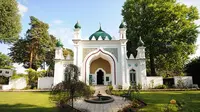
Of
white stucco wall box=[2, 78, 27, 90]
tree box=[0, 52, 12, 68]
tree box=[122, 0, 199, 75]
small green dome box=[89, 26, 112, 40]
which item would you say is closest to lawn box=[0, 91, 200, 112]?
white stucco wall box=[2, 78, 27, 90]

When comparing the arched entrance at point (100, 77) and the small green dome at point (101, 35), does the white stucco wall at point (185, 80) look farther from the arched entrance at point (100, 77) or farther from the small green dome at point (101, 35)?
the small green dome at point (101, 35)

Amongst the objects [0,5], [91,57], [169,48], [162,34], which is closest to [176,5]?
[162,34]

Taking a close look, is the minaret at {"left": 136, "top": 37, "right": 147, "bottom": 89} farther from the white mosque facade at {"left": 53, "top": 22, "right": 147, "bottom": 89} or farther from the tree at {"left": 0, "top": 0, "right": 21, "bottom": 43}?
the tree at {"left": 0, "top": 0, "right": 21, "bottom": 43}

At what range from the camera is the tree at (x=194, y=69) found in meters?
19.2

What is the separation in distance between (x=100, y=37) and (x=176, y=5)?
11885mm

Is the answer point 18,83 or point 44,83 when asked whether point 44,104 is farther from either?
point 18,83

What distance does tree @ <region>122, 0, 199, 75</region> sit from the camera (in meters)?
20.0

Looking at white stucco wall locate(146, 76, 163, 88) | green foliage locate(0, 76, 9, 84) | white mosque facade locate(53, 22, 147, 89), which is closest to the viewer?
white stucco wall locate(146, 76, 163, 88)

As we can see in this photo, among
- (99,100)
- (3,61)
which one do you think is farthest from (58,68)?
(3,61)

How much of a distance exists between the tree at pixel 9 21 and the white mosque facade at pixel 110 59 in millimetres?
Answer: 7538

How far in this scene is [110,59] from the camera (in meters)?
19.2

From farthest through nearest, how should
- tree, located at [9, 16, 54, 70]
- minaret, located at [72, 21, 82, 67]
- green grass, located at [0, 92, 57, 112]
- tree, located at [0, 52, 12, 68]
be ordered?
tree, located at [9, 16, 54, 70] → tree, located at [0, 52, 12, 68] → minaret, located at [72, 21, 82, 67] → green grass, located at [0, 92, 57, 112]

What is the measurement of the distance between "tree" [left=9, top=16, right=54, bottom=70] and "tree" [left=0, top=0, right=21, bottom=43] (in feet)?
20.2

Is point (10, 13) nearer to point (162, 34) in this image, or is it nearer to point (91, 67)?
point (91, 67)
